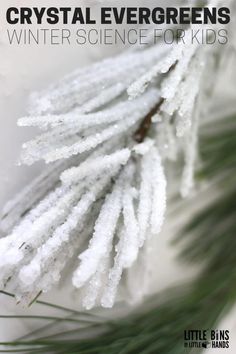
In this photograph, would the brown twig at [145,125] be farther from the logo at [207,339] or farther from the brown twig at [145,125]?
the logo at [207,339]

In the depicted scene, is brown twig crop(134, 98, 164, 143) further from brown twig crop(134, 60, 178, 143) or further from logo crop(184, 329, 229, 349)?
logo crop(184, 329, 229, 349)

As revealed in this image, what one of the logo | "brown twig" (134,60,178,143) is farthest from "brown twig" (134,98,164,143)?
the logo

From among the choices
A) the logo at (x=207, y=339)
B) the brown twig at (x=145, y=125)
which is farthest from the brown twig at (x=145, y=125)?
the logo at (x=207, y=339)

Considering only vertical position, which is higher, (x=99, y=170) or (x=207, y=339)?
(x=99, y=170)

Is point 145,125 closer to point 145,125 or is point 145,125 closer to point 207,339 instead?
point 145,125

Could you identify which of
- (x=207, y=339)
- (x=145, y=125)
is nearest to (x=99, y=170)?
(x=145, y=125)

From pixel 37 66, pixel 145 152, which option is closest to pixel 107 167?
pixel 145 152

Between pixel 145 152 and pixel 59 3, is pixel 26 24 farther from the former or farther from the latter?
pixel 145 152
